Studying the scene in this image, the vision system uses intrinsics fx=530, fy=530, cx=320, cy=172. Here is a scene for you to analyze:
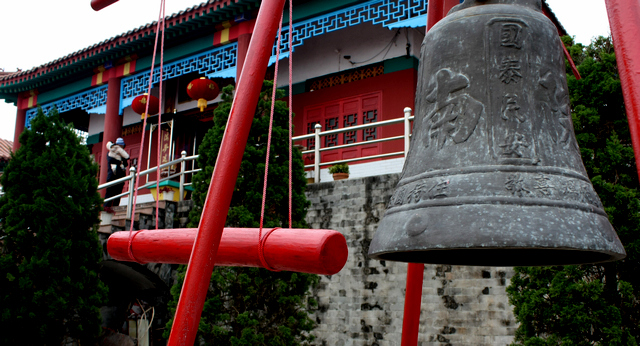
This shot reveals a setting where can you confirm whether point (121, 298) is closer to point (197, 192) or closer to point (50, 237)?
point (50, 237)

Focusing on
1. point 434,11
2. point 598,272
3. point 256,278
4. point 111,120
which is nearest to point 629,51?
point 434,11

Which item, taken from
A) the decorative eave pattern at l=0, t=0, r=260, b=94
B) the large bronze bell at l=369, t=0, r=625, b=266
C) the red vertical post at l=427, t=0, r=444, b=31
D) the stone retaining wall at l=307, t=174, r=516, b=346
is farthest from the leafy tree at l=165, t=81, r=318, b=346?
the decorative eave pattern at l=0, t=0, r=260, b=94

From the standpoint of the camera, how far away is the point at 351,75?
9.70 m

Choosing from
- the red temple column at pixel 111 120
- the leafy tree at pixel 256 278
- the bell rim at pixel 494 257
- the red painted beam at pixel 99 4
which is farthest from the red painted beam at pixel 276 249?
the red temple column at pixel 111 120

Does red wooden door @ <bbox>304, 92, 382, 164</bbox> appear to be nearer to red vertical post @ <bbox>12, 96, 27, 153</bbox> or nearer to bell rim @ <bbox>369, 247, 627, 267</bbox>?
bell rim @ <bbox>369, 247, 627, 267</bbox>

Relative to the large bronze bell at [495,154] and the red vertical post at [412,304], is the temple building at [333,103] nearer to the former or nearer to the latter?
the red vertical post at [412,304]

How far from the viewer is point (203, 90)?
1023cm

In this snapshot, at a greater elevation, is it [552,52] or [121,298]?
[552,52]

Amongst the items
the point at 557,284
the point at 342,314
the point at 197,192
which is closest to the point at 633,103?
the point at 557,284

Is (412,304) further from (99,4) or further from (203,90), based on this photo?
(203,90)

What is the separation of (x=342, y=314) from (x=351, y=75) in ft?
15.8

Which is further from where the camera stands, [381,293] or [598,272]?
[381,293]

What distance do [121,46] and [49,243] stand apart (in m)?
5.28

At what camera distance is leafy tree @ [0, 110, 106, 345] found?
17.8 feet
